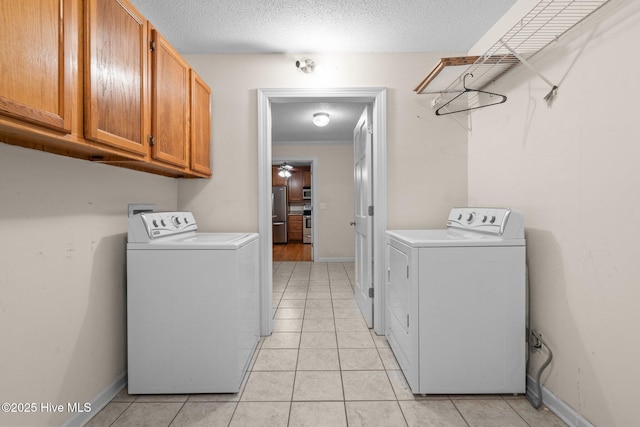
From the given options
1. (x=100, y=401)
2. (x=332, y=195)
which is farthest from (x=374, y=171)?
(x=332, y=195)

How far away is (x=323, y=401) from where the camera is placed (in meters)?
1.62

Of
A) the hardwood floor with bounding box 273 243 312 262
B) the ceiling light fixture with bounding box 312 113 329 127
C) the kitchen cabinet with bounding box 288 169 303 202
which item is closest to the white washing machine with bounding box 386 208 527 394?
the ceiling light fixture with bounding box 312 113 329 127

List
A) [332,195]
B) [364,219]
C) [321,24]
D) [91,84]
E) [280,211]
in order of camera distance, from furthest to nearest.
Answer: [280,211], [332,195], [364,219], [321,24], [91,84]

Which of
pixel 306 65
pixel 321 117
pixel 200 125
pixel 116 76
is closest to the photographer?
pixel 116 76

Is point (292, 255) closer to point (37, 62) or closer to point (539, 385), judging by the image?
point (539, 385)

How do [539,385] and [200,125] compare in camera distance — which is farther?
[200,125]

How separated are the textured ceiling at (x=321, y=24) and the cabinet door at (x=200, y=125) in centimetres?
35

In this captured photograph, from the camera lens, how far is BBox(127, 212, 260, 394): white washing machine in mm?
1622

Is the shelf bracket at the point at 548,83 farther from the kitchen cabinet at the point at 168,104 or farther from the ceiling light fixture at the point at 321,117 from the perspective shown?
the ceiling light fixture at the point at 321,117

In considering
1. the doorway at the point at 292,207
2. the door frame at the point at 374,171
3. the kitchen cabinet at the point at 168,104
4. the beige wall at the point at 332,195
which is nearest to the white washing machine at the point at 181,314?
the kitchen cabinet at the point at 168,104

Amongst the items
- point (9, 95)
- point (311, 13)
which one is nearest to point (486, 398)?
point (9, 95)

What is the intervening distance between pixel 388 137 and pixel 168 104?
1.58 metres

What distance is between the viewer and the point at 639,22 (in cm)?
113

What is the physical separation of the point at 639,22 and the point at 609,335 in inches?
49.0
